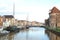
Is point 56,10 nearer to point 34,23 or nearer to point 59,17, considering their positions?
point 59,17

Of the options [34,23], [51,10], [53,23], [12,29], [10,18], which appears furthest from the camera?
[34,23]

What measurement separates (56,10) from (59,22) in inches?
493

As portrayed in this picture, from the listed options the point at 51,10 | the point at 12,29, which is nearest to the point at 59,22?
the point at 51,10

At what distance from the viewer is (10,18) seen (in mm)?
110875

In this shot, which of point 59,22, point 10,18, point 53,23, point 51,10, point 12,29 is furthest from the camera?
point 10,18

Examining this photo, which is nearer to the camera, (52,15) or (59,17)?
(59,17)

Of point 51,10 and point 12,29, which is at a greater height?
point 51,10

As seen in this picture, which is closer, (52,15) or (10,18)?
(52,15)

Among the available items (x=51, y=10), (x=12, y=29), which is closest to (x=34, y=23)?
(x=51, y=10)

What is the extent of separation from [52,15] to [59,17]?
8.80 m

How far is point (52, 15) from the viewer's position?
270 ft

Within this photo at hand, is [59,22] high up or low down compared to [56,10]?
down

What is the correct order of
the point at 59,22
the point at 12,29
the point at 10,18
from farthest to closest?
1. the point at 10,18
2. the point at 59,22
3. the point at 12,29

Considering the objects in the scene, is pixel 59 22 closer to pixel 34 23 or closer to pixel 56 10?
pixel 56 10
